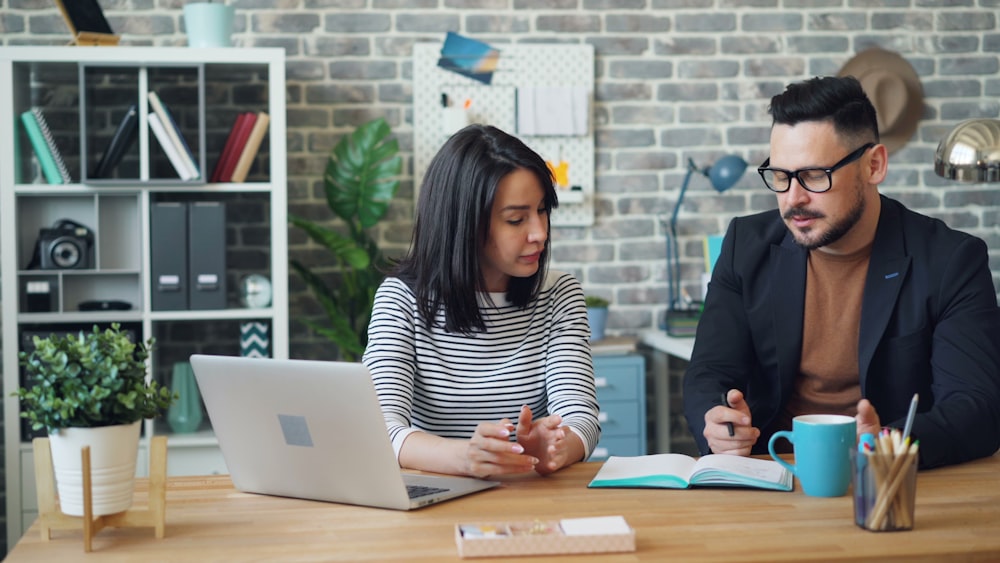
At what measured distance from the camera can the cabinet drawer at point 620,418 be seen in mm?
3656

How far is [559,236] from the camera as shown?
13.3 feet

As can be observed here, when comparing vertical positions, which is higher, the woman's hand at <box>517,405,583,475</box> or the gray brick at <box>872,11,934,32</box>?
the gray brick at <box>872,11,934,32</box>

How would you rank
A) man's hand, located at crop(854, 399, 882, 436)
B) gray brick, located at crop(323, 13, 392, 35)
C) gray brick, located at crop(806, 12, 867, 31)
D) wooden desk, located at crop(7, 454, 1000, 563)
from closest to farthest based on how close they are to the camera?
wooden desk, located at crop(7, 454, 1000, 563)
man's hand, located at crop(854, 399, 882, 436)
gray brick, located at crop(323, 13, 392, 35)
gray brick, located at crop(806, 12, 867, 31)

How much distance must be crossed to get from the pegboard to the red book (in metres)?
0.66

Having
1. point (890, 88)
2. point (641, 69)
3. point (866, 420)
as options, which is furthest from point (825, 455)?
point (890, 88)

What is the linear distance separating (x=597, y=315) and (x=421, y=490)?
2.28 m

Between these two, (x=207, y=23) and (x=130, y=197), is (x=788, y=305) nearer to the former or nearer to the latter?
(x=207, y=23)

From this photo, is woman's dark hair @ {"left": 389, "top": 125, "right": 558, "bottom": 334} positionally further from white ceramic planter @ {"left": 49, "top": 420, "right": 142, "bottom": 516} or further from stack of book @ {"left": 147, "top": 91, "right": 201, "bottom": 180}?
stack of book @ {"left": 147, "top": 91, "right": 201, "bottom": 180}

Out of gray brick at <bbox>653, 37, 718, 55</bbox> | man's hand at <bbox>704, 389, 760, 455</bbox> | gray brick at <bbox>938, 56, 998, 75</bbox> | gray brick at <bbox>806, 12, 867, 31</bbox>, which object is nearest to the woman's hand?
man's hand at <bbox>704, 389, 760, 455</bbox>

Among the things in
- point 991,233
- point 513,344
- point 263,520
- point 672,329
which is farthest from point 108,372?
point 991,233

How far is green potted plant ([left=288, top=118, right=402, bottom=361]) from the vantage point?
11.8ft

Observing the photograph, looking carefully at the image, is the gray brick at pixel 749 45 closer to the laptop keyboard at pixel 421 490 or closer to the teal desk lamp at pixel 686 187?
the teal desk lamp at pixel 686 187

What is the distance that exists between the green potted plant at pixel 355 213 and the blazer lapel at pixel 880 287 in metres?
1.90

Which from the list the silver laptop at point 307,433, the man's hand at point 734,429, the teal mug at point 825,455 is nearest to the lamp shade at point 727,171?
the man's hand at point 734,429
